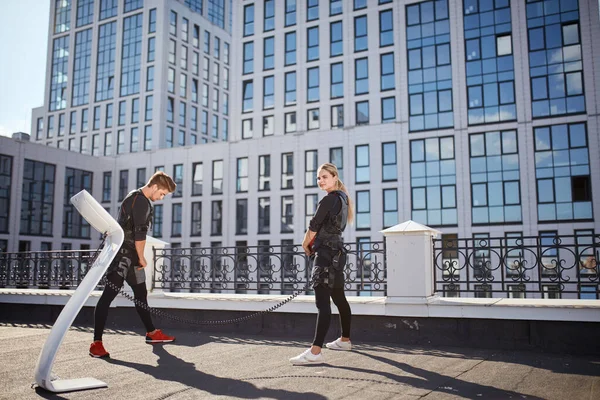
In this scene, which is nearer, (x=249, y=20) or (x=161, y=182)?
(x=161, y=182)

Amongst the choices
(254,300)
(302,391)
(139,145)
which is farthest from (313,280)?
(139,145)

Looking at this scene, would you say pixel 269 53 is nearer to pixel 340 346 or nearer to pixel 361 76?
pixel 361 76

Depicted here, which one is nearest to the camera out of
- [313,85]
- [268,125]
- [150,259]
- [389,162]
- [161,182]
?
[161,182]

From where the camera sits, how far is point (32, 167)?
142 feet

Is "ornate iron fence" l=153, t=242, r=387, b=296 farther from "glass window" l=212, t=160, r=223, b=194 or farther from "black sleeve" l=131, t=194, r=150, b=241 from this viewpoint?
"glass window" l=212, t=160, r=223, b=194

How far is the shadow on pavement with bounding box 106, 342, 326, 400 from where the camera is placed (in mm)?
4320

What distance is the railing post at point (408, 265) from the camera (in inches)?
296

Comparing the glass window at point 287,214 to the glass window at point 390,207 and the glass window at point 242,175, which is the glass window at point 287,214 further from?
the glass window at point 390,207

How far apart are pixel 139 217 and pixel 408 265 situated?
11.9 ft

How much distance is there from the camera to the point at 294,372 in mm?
5250

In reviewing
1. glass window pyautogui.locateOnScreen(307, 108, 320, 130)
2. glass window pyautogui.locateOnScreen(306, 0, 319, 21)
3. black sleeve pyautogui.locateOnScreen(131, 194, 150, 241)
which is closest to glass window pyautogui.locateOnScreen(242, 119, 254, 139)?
glass window pyautogui.locateOnScreen(307, 108, 320, 130)

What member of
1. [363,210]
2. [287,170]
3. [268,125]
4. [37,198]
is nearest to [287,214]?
[287,170]

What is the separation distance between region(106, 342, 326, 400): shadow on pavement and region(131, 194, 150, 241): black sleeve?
137cm

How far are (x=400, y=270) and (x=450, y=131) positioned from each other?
99.1 ft
